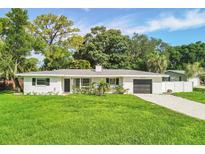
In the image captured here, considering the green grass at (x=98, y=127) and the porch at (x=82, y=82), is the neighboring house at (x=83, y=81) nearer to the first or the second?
the porch at (x=82, y=82)

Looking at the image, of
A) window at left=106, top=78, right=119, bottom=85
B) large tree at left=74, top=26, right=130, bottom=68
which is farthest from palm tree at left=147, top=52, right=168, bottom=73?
window at left=106, top=78, right=119, bottom=85

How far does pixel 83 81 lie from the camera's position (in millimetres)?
33219

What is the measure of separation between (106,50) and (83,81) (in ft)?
50.8

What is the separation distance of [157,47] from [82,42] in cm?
2643

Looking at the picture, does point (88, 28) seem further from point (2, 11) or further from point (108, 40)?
point (2, 11)

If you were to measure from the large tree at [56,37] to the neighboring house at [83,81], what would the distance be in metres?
9.95

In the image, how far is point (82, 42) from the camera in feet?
150

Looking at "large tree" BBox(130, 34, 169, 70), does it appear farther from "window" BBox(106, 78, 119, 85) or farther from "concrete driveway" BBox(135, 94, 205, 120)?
"concrete driveway" BBox(135, 94, 205, 120)

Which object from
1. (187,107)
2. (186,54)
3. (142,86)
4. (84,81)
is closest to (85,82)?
(84,81)

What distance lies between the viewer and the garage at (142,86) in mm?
32750

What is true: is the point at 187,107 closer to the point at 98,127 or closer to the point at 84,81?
the point at 98,127

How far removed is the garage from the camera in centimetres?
3275

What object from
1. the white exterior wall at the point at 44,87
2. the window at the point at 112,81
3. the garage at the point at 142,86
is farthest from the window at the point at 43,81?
the garage at the point at 142,86
